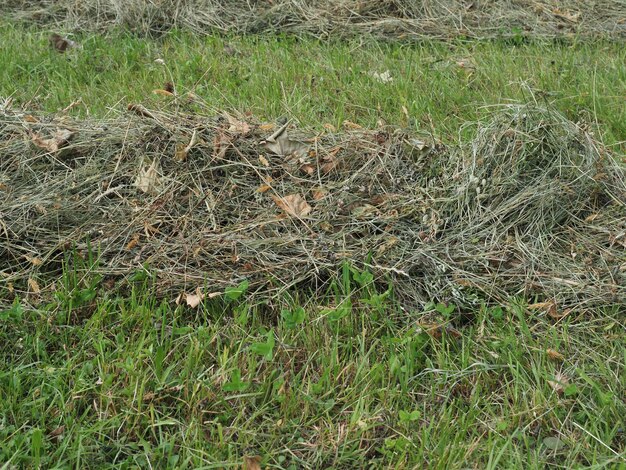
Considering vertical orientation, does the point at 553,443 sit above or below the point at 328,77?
above

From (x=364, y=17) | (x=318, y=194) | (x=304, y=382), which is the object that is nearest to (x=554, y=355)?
(x=304, y=382)

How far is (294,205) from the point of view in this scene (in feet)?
11.0

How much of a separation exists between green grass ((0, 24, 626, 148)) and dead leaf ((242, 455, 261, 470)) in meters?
2.18

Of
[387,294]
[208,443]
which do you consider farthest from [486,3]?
[208,443]

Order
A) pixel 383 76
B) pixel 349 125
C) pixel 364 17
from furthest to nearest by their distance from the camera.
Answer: pixel 364 17 < pixel 383 76 < pixel 349 125

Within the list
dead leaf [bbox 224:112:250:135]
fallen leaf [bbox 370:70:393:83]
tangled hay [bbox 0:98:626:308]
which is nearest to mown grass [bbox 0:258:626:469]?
tangled hay [bbox 0:98:626:308]

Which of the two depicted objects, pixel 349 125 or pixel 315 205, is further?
pixel 349 125

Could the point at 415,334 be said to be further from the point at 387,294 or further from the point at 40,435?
the point at 40,435

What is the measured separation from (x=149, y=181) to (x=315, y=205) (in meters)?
0.71

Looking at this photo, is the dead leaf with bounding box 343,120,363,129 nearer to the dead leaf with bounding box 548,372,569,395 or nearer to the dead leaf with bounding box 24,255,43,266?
the dead leaf with bounding box 24,255,43,266

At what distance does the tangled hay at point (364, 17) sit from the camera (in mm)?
6051

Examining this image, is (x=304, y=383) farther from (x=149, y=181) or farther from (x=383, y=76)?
(x=383, y=76)

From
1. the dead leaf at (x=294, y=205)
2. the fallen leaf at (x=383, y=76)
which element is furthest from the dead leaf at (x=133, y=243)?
the fallen leaf at (x=383, y=76)

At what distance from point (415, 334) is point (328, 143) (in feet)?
3.93
